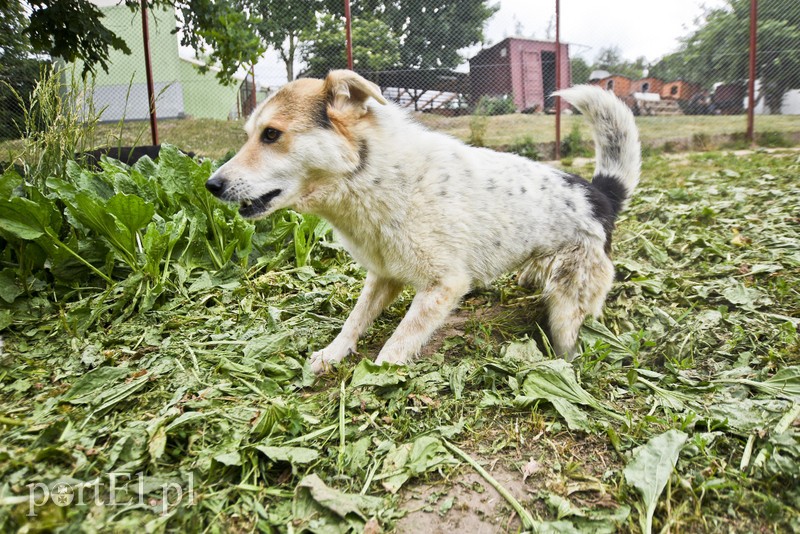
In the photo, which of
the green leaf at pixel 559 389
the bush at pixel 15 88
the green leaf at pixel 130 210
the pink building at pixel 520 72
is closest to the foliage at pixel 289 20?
the pink building at pixel 520 72

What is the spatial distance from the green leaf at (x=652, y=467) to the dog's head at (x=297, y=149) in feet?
6.13

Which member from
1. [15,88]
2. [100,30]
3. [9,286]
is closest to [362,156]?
[9,286]

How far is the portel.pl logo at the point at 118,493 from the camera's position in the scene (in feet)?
5.09

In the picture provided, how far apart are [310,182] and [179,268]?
150 cm

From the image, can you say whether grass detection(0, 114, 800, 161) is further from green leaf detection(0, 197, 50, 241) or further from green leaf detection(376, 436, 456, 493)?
green leaf detection(376, 436, 456, 493)

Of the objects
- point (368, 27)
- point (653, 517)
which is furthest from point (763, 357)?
point (368, 27)

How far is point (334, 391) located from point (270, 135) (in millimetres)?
1359

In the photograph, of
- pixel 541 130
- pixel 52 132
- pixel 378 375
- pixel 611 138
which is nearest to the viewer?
pixel 378 375

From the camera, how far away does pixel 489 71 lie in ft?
33.1

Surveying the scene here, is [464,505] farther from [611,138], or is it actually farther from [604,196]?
[611,138]

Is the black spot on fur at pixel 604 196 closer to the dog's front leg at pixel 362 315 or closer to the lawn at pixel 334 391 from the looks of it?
the lawn at pixel 334 391

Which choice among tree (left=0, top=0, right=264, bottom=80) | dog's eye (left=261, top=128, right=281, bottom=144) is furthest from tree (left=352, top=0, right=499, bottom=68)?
dog's eye (left=261, top=128, right=281, bottom=144)

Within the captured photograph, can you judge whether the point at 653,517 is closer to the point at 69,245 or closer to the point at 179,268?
the point at 179,268

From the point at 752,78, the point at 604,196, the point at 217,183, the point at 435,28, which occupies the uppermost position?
the point at 435,28
